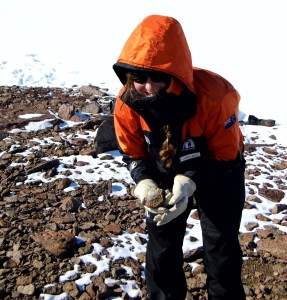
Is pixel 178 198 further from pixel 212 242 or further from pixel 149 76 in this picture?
pixel 149 76

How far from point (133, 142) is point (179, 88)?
0.59 meters

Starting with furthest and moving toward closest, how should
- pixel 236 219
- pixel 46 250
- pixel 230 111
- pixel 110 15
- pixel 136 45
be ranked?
1. pixel 110 15
2. pixel 46 250
3. pixel 236 219
4. pixel 230 111
5. pixel 136 45

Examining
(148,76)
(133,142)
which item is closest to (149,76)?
Answer: (148,76)

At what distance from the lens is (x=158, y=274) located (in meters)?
2.94

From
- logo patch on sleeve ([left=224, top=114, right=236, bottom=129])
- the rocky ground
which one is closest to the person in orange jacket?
logo patch on sleeve ([left=224, top=114, right=236, bottom=129])

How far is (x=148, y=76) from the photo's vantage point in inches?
93.0

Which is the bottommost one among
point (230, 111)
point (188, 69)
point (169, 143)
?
point (169, 143)

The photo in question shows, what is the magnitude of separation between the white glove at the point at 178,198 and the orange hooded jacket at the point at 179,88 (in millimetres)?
240

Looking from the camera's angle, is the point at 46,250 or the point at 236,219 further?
the point at 46,250

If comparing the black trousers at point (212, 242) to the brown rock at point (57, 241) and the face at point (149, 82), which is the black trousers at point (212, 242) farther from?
the brown rock at point (57, 241)

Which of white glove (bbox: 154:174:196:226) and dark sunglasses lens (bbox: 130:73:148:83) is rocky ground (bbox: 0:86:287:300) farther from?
dark sunglasses lens (bbox: 130:73:148:83)

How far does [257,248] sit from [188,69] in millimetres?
2356

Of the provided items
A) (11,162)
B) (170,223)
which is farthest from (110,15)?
(170,223)

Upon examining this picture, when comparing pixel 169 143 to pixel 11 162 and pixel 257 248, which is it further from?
pixel 11 162
